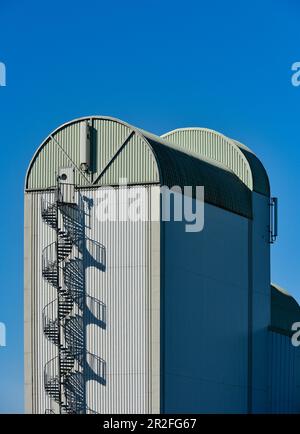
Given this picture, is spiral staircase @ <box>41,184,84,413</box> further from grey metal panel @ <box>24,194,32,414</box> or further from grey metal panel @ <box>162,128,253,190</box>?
grey metal panel @ <box>162,128,253,190</box>

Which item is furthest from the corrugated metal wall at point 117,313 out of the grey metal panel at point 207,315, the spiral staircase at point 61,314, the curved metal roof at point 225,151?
the curved metal roof at point 225,151

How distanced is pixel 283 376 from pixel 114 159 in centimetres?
2416

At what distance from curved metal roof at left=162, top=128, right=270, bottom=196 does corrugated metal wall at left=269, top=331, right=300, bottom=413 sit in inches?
424

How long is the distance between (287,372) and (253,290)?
6.75 m

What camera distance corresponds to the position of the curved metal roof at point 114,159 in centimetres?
9769

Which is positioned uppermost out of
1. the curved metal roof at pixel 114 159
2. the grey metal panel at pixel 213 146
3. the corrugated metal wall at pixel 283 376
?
the grey metal panel at pixel 213 146

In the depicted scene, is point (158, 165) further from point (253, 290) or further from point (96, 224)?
point (253, 290)

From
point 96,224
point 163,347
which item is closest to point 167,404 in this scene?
point 163,347

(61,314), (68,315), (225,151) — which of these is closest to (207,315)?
(68,315)

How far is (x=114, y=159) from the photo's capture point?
324 ft

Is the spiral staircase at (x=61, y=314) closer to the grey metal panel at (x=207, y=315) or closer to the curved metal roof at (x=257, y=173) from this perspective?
the grey metal panel at (x=207, y=315)

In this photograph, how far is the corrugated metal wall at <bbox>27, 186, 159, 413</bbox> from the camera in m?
96.4

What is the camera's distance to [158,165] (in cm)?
9712

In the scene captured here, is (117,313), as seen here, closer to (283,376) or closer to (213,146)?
(283,376)
